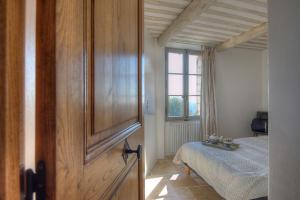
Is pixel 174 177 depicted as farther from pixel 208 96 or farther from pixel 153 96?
pixel 208 96

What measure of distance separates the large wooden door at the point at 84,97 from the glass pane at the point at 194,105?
358 cm

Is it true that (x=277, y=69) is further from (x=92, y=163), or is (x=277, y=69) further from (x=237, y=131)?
(x=237, y=131)

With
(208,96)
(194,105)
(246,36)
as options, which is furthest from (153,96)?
(246,36)

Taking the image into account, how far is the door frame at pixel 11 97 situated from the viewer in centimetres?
28

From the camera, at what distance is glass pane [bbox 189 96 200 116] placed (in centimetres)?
429

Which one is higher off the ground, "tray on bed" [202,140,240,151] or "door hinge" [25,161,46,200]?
"door hinge" [25,161,46,200]

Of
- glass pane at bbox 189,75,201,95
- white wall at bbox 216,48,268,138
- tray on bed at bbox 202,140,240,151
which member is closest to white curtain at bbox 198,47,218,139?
glass pane at bbox 189,75,201,95

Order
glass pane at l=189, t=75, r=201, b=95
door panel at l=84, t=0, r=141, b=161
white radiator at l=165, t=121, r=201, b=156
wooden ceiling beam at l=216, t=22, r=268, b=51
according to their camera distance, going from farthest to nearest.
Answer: glass pane at l=189, t=75, r=201, b=95, white radiator at l=165, t=121, r=201, b=156, wooden ceiling beam at l=216, t=22, r=268, b=51, door panel at l=84, t=0, r=141, b=161

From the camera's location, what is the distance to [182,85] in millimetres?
4215

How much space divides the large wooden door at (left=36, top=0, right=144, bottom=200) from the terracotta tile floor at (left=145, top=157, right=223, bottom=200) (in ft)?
5.69

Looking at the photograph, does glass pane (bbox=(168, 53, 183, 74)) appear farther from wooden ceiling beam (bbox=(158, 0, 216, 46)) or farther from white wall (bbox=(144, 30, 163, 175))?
wooden ceiling beam (bbox=(158, 0, 216, 46))

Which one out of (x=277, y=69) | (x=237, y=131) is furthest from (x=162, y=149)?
(x=277, y=69)

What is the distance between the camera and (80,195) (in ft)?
1.39

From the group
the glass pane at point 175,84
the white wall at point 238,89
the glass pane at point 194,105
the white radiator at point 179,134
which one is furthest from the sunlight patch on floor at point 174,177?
the white wall at point 238,89
